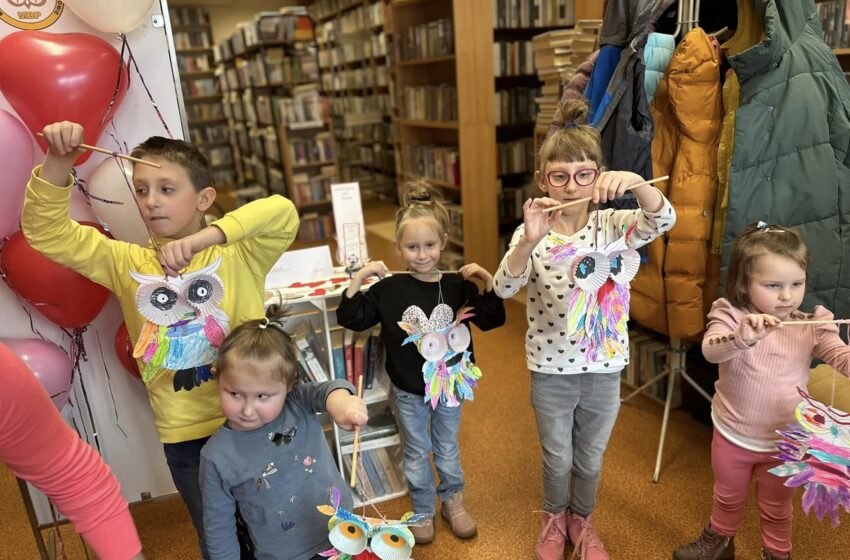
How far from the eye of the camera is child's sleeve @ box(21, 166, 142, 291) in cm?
127

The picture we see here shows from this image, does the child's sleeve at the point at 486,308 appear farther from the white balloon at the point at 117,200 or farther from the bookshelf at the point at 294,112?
the bookshelf at the point at 294,112

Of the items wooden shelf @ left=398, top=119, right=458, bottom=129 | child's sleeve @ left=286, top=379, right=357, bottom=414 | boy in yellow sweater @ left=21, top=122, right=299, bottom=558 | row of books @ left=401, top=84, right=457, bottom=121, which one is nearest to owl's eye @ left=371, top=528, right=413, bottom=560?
child's sleeve @ left=286, top=379, right=357, bottom=414

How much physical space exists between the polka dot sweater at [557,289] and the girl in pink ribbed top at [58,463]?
1.03 metres

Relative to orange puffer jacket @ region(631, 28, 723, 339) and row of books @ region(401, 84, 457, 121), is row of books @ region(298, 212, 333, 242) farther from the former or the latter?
orange puffer jacket @ region(631, 28, 723, 339)

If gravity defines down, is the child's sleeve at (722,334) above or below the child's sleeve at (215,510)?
above

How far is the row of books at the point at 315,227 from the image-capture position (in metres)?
5.93

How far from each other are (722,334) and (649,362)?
131 cm

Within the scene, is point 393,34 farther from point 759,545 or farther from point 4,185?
point 759,545

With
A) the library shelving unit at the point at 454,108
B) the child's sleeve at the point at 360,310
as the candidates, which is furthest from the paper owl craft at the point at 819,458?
the library shelving unit at the point at 454,108

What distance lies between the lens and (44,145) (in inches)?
60.8

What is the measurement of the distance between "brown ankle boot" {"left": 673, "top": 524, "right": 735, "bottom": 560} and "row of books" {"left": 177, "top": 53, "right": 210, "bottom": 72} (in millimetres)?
9739

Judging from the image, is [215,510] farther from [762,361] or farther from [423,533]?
[762,361]

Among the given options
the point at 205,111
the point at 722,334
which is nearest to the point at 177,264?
the point at 722,334

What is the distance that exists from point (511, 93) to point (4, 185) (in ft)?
11.7
